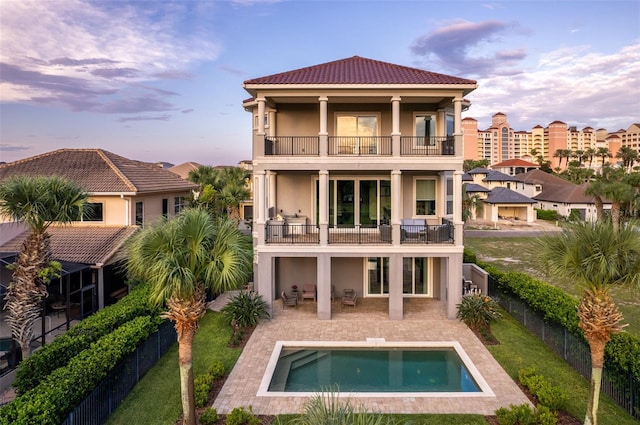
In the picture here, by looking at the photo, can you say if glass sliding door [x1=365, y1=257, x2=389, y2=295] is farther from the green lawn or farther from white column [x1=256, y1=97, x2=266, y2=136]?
white column [x1=256, y1=97, x2=266, y2=136]

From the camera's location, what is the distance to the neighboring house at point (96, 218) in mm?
16203

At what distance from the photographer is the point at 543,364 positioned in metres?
11.9

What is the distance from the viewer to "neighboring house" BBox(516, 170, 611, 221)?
51.4m

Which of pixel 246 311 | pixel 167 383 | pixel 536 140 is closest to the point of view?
pixel 167 383

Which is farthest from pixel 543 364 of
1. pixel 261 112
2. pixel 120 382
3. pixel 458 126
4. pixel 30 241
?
pixel 30 241

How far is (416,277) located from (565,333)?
770 cm

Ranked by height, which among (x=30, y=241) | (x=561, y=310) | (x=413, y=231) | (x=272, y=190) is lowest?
(x=561, y=310)

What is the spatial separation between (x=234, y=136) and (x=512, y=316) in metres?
29.0

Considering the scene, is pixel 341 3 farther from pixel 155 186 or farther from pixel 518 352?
pixel 518 352

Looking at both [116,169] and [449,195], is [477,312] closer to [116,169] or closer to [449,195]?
[449,195]

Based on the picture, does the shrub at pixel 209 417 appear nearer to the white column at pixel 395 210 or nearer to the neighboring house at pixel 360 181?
the neighboring house at pixel 360 181

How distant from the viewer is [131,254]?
817 centimetres

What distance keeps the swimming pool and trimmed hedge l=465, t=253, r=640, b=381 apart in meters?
3.40

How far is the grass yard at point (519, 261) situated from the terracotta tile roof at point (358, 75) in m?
8.39
